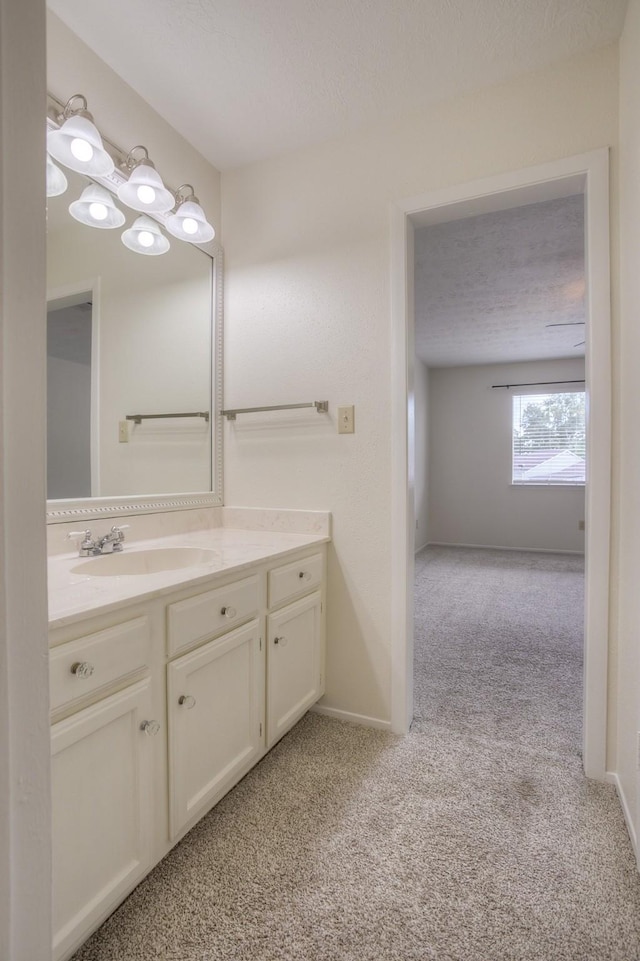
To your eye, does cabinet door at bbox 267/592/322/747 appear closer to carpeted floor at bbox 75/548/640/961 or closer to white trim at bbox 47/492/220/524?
carpeted floor at bbox 75/548/640/961

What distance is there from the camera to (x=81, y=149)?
145 centimetres

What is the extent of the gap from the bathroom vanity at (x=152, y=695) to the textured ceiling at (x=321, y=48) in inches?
66.0

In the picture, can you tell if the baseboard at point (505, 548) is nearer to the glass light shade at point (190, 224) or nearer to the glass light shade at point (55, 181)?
the glass light shade at point (190, 224)

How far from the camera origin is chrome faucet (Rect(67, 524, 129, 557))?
147 cm

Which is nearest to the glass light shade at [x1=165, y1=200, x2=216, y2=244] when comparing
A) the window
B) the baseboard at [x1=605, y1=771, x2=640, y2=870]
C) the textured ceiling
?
the textured ceiling

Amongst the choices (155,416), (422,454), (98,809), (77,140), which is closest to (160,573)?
(98,809)

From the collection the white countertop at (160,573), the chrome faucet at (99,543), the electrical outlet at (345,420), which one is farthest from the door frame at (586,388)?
the chrome faucet at (99,543)

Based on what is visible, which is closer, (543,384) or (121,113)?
(121,113)

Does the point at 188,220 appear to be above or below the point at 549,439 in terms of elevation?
above

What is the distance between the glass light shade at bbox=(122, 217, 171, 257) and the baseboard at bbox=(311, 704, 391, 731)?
2016 millimetres

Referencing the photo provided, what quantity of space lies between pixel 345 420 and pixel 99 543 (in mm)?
1026

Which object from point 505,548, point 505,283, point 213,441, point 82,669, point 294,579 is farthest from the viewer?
point 505,548

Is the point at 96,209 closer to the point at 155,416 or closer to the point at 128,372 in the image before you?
the point at 128,372

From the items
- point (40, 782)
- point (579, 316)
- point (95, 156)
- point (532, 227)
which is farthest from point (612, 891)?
point (579, 316)
